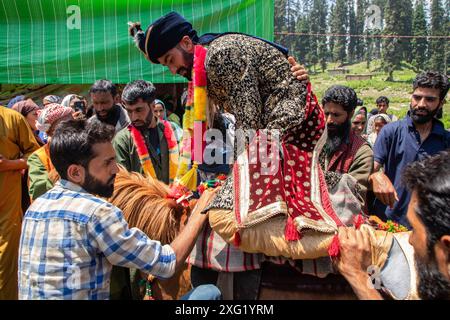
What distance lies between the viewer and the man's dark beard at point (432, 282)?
4.76ft

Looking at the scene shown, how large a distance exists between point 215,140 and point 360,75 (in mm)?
27227

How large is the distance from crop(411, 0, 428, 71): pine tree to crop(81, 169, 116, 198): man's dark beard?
88.8 ft

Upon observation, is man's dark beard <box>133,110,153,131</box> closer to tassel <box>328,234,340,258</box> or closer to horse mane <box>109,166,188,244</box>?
horse mane <box>109,166,188,244</box>

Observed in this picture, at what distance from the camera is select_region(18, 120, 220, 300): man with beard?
72.6 inches

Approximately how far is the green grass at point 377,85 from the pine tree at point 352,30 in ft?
3.75

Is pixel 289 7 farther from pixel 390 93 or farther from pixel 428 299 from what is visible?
pixel 428 299

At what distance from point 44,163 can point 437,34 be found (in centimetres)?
2785

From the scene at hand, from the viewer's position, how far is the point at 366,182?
10.3 feet

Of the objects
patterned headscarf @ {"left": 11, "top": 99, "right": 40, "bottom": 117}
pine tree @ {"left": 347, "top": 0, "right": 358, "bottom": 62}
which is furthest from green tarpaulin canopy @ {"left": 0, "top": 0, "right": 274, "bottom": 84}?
pine tree @ {"left": 347, "top": 0, "right": 358, "bottom": 62}

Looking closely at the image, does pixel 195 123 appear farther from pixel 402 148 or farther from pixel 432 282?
pixel 402 148

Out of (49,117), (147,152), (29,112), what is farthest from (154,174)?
(29,112)

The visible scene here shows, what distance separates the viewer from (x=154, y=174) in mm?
3707

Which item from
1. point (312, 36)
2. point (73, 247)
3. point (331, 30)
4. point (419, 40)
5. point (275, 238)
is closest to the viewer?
point (73, 247)
